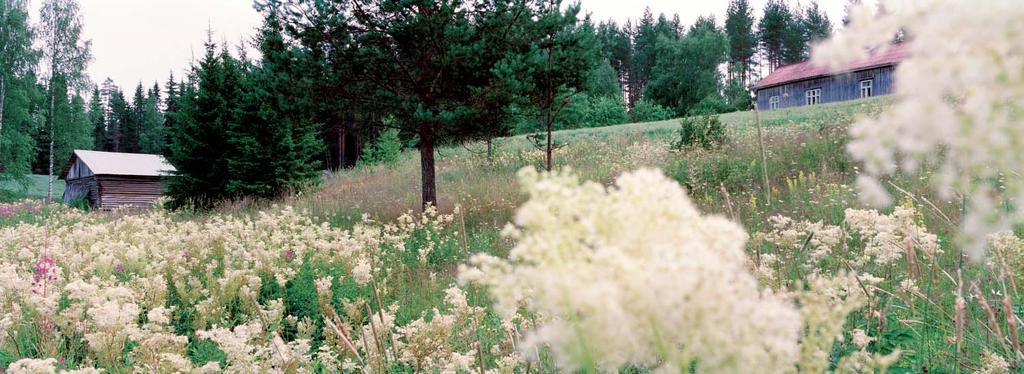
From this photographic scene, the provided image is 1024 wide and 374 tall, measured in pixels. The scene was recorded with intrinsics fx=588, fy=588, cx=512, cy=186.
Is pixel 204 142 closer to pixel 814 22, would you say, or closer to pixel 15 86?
pixel 15 86

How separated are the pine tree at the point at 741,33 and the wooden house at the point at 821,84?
1019 inches

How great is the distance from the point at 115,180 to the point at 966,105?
47910mm

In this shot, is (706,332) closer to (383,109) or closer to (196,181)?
(383,109)

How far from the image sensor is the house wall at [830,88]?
39.6m

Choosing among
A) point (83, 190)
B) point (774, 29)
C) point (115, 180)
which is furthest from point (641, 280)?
point (774, 29)

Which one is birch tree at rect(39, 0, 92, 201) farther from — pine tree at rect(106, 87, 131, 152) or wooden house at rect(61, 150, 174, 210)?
pine tree at rect(106, 87, 131, 152)

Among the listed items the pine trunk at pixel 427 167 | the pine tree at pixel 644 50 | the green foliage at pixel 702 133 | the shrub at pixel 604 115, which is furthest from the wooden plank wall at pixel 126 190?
the pine tree at pixel 644 50

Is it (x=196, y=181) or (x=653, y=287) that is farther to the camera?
(x=196, y=181)

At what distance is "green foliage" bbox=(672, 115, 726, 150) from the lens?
15704 mm

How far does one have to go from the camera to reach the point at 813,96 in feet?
149

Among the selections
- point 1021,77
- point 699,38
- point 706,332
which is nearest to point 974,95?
point 1021,77

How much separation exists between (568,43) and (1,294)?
1010cm

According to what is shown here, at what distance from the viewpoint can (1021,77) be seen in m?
0.63

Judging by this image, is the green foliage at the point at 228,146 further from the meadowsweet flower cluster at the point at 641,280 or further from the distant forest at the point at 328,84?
the meadowsweet flower cluster at the point at 641,280
